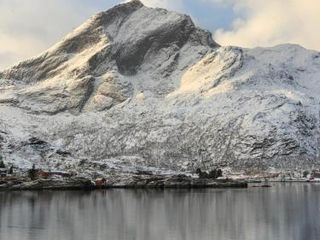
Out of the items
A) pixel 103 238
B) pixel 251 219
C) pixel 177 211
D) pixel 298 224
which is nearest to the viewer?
pixel 103 238

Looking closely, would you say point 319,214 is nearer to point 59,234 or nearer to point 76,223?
point 76,223

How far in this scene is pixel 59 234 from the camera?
106 m

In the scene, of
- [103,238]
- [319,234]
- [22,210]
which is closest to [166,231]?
[103,238]

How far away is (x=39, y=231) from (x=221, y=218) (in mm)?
39014

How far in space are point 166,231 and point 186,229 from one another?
13.2 feet

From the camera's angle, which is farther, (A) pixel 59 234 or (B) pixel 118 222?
(B) pixel 118 222

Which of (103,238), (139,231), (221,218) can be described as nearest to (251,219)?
(221,218)

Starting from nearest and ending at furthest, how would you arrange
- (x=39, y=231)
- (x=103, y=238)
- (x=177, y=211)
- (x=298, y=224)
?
(x=103, y=238) < (x=39, y=231) < (x=298, y=224) < (x=177, y=211)

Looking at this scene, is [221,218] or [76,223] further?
[221,218]

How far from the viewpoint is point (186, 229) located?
374ft

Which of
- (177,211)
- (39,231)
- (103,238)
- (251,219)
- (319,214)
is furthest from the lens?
(177,211)

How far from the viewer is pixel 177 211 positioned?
150m

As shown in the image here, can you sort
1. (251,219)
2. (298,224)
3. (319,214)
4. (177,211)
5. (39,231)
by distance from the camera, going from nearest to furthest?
(39,231) < (298,224) < (251,219) < (319,214) < (177,211)

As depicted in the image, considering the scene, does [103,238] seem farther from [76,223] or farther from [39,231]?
[76,223]
